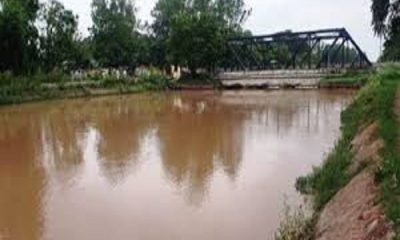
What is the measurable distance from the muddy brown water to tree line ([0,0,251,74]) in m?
15.4

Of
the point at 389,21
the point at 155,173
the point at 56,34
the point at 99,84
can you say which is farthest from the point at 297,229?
the point at 56,34

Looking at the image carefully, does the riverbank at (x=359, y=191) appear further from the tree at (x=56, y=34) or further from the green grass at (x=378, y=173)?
the tree at (x=56, y=34)

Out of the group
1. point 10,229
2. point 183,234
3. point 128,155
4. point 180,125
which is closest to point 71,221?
point 10,229

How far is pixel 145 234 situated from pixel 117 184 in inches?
155

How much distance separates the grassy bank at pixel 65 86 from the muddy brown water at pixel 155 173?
1101 centimetres

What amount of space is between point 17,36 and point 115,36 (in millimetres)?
21371

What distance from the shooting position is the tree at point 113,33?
62125 millimetres

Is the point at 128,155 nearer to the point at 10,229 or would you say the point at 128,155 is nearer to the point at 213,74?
the point at 10,229

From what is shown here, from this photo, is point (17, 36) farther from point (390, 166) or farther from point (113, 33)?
point (390, 166)

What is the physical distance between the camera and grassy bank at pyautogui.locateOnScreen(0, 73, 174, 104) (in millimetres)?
39438

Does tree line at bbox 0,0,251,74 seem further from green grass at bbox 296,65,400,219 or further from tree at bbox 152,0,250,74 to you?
green grass at bbox 296,65,400,219

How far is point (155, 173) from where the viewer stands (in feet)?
46.7

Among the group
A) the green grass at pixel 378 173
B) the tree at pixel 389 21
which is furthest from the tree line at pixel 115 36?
the green grass at pixel 378 173

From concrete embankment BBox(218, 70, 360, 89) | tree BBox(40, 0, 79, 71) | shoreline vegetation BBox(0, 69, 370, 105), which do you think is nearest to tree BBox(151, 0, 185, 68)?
shoreline vegetation BBox(0, 69, 370, 105)
